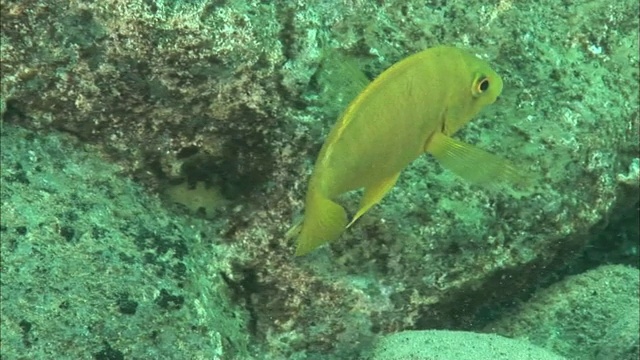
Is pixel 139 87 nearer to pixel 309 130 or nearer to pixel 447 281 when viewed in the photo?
pixel 309 130

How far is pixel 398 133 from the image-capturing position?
174 centimetres

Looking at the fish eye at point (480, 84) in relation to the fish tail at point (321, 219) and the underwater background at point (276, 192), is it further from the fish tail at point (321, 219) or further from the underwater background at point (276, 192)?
the fish tail at point (321, 219)

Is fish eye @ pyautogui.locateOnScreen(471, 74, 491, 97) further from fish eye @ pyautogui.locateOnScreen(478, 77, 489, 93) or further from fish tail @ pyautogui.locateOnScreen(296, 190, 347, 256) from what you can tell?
fish tail @ pyautogui.locateOnScreen(296, 190, 347, 256)

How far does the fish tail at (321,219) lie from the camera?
5.56ft

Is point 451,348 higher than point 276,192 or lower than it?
lower

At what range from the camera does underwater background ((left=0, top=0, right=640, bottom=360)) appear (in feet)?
6.44

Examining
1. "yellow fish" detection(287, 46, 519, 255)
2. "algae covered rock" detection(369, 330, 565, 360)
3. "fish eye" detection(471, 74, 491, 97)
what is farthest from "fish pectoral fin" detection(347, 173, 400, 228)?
"algae covered rock" detection(369, 330, 565, 360)

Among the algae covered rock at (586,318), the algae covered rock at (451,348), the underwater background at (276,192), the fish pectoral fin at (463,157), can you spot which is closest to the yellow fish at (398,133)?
the fish pectoral fin at (463,157)

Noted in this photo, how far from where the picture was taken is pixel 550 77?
108 inches

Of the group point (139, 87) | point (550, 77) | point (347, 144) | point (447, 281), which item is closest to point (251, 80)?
point (139, 87)

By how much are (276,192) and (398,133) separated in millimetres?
738

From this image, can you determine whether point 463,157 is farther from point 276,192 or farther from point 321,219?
point 276,192

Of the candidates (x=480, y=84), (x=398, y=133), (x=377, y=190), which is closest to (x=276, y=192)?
(x=377, y=190)

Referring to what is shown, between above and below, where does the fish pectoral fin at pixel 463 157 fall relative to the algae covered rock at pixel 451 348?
above
